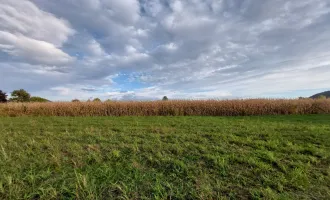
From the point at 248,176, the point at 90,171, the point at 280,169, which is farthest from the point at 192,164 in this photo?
the point at 90,171

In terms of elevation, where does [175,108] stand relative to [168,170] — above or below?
above

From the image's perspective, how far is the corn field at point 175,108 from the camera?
16.4 m

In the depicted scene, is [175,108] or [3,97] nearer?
[175,108]

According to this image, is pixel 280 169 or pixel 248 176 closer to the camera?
pixel 248 176

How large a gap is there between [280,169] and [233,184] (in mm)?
1084

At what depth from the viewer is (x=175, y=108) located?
16.5 metres

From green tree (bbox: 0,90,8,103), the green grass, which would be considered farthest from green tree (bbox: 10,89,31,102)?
the green grass

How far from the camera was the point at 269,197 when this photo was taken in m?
2.31

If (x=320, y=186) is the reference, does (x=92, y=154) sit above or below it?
above

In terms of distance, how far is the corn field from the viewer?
1639 cm

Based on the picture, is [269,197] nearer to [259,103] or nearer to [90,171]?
[90,171]

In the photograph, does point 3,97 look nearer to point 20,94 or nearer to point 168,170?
point 20,94

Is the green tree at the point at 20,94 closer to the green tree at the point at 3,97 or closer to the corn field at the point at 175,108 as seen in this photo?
the green tree at the point at 3,97

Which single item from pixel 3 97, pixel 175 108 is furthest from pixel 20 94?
pixel 175 108
